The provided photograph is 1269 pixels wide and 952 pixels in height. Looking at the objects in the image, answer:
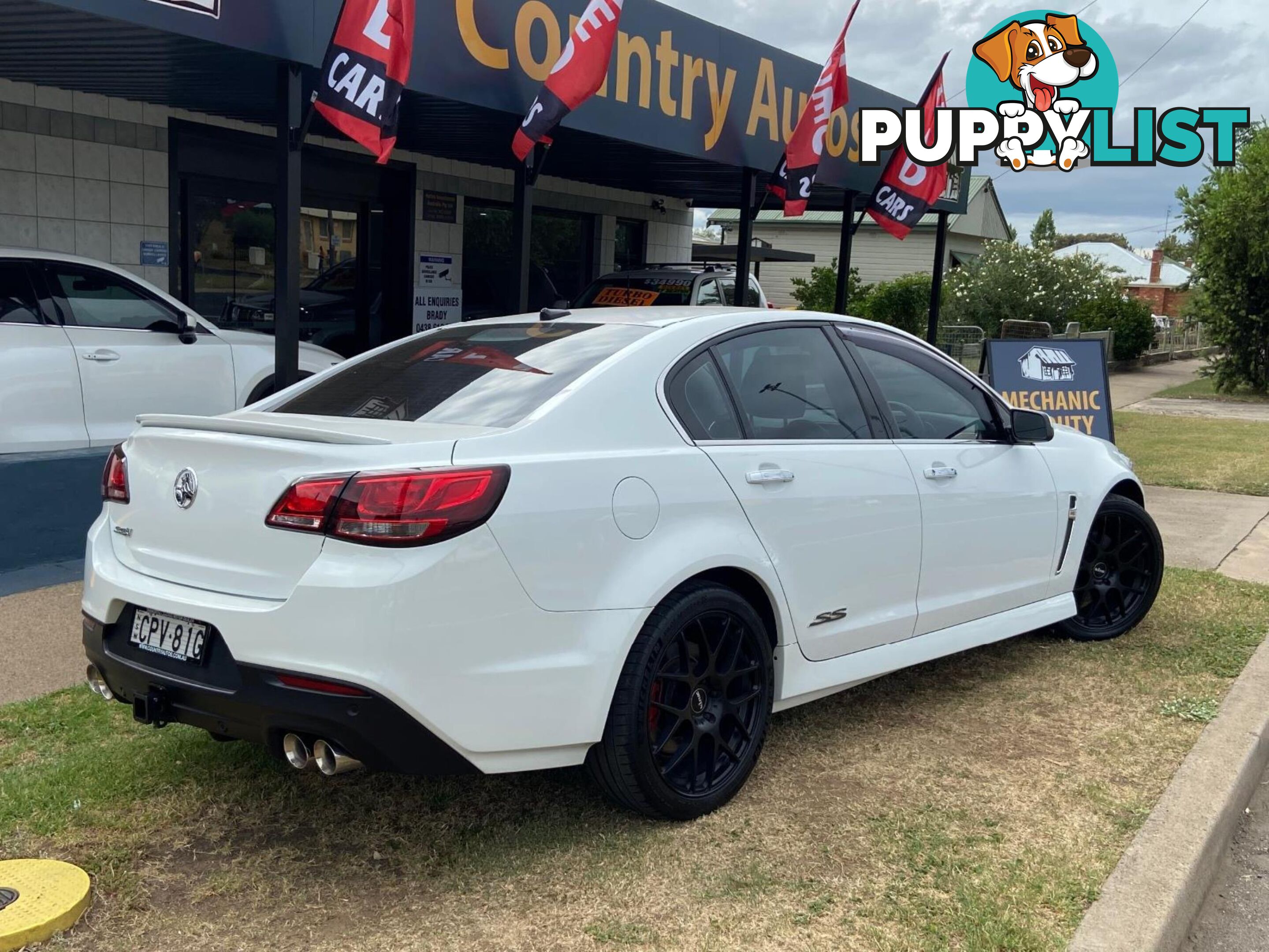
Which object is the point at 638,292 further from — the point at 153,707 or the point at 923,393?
the point at 153,707

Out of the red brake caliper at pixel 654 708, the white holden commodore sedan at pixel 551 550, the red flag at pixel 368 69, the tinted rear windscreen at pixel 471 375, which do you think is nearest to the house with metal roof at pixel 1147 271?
the red flag at pixel 368 69

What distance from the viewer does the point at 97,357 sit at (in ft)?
22.2

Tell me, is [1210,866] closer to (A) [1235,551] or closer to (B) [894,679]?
(B) [894,679]

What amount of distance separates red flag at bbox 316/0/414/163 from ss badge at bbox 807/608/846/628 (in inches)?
160

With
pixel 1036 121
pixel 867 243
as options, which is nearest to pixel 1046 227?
pixel 867 243

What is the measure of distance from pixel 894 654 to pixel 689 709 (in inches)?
44.4

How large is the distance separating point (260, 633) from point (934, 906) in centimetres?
193

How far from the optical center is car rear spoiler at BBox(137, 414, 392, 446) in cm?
319

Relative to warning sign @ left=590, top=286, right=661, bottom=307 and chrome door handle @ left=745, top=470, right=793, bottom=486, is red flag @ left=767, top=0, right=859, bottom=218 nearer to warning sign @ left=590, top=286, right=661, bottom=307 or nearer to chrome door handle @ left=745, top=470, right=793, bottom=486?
warning sign @ left=590, top=286, right=661, bottom=307

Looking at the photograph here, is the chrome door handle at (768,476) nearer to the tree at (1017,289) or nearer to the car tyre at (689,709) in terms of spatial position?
the car tyre at (689,709)

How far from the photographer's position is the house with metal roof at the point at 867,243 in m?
41.8

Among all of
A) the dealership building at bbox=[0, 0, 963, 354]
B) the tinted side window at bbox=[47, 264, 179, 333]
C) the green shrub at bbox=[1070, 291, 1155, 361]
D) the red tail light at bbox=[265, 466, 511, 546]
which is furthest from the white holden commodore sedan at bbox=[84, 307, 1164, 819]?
the green shrub at bbox=[1070, 291, 1155, 361]

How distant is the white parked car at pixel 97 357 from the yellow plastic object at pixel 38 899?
12.4 feet

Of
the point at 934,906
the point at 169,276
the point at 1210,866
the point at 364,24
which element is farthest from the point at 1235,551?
the point at 169,276
